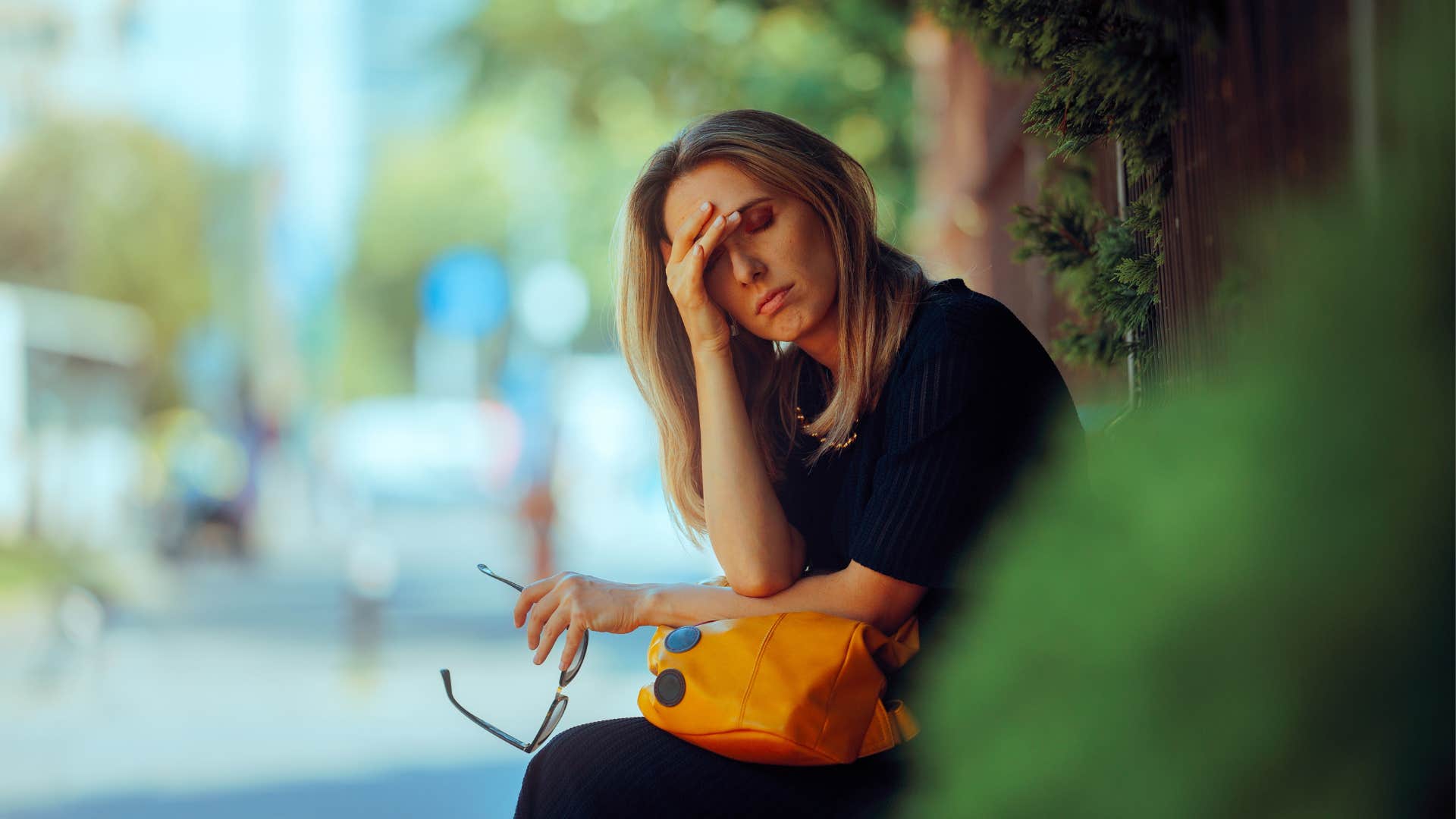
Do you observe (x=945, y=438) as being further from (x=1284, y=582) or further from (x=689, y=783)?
(x=1284, y=582)

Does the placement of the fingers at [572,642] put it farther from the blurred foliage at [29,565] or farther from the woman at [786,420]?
the blurred foliage at [29,565]

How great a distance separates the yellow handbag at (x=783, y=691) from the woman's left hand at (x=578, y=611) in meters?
0.22

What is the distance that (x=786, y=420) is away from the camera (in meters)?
2.48

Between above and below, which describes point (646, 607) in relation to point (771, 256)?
below

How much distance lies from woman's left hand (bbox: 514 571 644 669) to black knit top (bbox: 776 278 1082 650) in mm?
337

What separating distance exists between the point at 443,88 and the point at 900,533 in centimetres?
1713

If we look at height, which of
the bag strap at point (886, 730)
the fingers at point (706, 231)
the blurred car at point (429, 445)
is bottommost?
the blurred car at point (429, 445)

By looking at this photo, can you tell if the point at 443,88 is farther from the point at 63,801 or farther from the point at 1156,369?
the point at 1156,369

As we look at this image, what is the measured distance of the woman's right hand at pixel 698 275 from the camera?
2.31m

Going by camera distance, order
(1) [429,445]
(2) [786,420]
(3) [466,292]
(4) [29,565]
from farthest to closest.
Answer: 1. (1) [429,445]
2. (3) [466,292]
3. (4) [29,565]
4. (2) [786,420]

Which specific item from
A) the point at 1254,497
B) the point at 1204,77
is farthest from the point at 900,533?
the point at 1254,497

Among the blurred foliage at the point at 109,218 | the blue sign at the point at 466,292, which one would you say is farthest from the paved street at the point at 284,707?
the blurred foliage at the point at 109,218

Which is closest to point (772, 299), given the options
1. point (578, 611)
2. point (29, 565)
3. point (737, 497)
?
point (737, 497)

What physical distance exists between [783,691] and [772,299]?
0.70 meters
